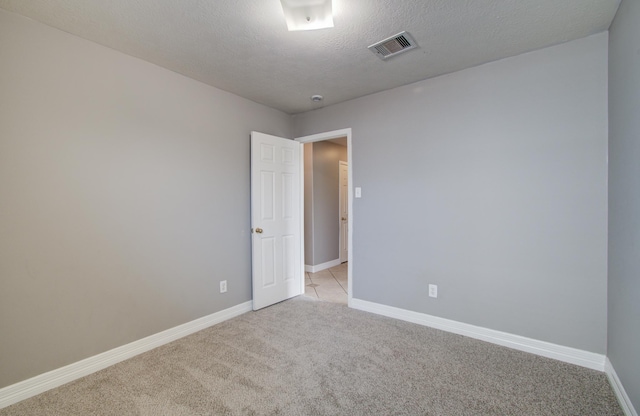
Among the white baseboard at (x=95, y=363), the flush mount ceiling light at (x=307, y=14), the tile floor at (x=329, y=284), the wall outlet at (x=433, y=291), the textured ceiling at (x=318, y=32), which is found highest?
the textured ceiling at (x=318, y=32)

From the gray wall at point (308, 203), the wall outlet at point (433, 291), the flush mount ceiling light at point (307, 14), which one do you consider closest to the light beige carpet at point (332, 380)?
the wall outlet at point (433, 291)

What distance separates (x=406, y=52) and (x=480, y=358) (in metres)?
2.49

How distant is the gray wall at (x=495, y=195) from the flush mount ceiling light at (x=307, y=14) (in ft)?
4.71

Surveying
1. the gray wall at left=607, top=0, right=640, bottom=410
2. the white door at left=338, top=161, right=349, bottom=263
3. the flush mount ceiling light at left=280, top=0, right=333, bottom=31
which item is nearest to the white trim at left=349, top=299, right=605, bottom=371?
the gray wall at left=607, top=0, right=640, bottom=410

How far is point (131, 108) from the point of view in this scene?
237 cm

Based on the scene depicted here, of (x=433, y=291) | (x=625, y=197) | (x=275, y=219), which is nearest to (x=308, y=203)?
(x=275, y=219)

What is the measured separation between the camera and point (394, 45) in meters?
2.20

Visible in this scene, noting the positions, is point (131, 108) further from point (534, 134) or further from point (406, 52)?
point (534, 134)

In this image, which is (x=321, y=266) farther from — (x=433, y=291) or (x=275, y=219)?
(x=433, y=291)

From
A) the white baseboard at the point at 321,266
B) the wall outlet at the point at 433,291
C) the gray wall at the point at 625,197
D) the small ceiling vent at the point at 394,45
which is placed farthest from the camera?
the white baseboard at the point at 321,266

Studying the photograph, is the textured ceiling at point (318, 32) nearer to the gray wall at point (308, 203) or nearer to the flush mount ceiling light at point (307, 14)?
the flush mount ceiling light at point (307, 14)

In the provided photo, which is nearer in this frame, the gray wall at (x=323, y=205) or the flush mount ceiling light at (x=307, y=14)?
the flush mount ceiling light at (x=307, y=14)

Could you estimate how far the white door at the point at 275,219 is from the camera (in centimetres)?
331

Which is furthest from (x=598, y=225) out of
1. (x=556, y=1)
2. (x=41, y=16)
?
(x=41, y=16)
